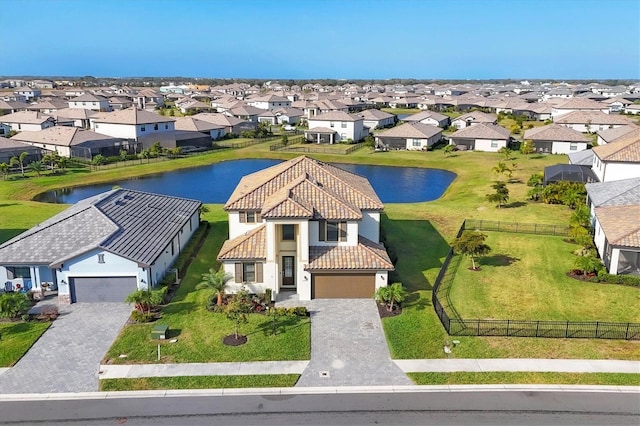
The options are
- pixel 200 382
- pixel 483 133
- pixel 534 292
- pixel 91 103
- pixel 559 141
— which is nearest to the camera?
pixel 200 382

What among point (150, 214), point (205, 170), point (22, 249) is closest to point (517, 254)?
point (150, 214)

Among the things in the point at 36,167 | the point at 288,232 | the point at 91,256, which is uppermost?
the point at 288,232

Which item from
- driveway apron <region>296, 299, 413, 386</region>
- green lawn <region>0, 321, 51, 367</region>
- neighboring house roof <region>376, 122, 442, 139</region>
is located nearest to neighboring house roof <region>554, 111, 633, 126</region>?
neighboring house roof <region>376, 122, 442, 139</region>

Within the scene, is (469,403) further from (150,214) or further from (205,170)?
(205,170)

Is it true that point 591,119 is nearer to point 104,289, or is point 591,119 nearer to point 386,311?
point 386,311

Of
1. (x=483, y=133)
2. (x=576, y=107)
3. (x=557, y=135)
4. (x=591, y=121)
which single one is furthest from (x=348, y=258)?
(x=576, y=107)

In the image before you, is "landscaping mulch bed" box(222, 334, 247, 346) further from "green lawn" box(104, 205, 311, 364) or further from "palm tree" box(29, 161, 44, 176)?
"palm tree" box(29, 161, 44, 176)
